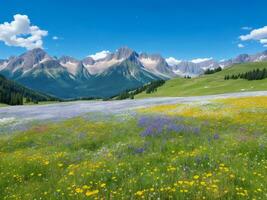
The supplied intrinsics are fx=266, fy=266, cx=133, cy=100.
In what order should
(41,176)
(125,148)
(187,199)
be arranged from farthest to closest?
(125,148) → (41,176) → (187,199)

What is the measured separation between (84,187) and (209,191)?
4193 millimetres

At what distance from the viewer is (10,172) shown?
12547mm

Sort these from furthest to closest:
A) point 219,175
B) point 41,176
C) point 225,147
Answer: point 225,147
point 41,176
point 219,175

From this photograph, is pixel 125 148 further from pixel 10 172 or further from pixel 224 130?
pixel 224 130

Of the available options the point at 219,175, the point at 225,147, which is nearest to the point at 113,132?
the point at 225,147

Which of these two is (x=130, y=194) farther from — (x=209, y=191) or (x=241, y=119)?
(x=241, y=119)

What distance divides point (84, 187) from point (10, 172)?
17.3ft

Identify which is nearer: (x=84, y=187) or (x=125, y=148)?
(x=84, y=187)

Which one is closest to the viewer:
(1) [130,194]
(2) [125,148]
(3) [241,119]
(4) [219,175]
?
(1) [130,194]

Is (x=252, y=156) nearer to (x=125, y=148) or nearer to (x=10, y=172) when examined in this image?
(x=125, y=148)

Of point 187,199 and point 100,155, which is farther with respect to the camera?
point 100,155

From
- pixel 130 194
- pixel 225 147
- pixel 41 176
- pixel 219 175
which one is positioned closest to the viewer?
pixel 130 194

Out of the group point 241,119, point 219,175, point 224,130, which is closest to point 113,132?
point 224,130

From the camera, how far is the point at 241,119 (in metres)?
25.4
